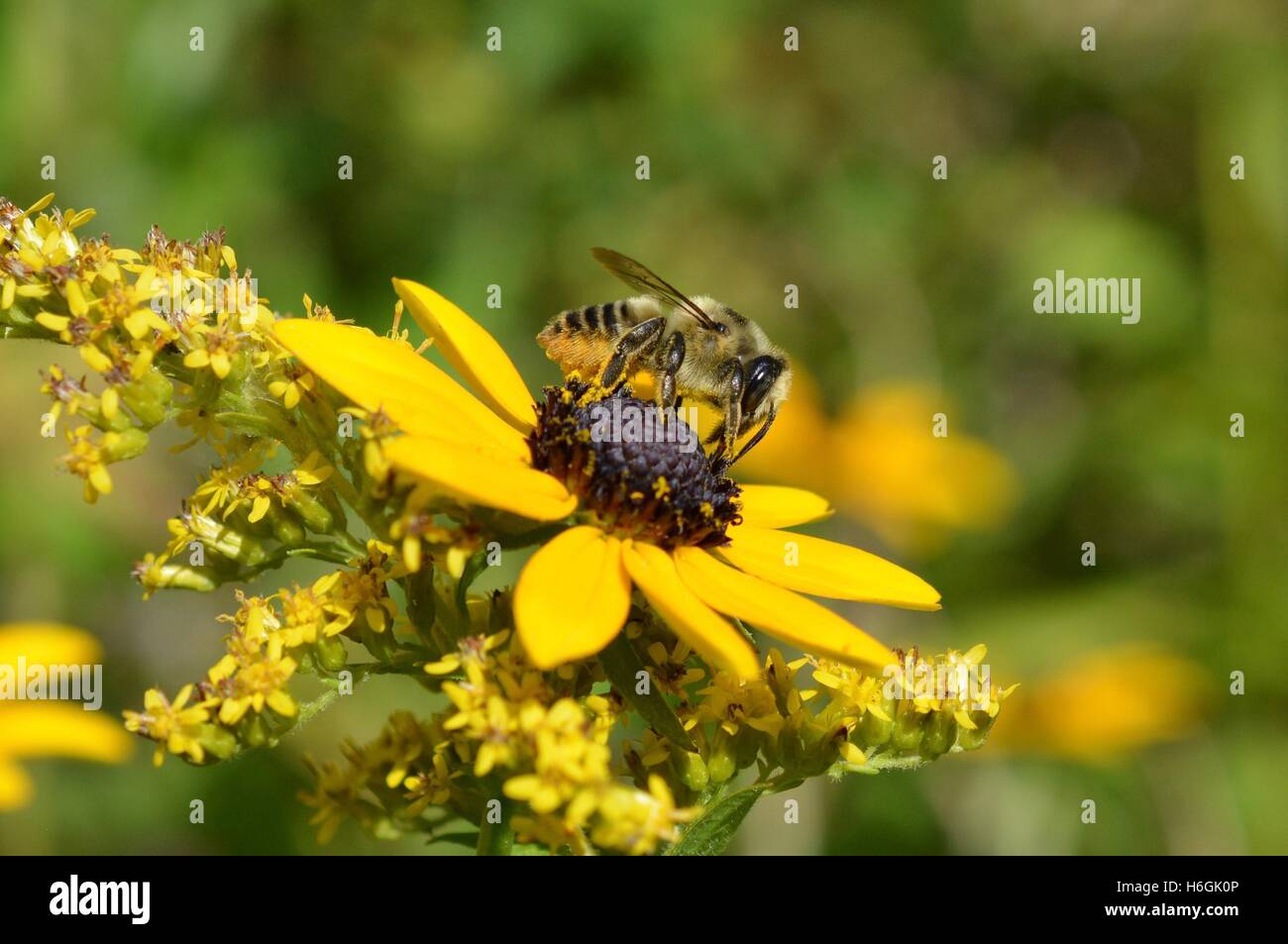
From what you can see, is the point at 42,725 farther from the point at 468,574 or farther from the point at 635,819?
the point at 635,819

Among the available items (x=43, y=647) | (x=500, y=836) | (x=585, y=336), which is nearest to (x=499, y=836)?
(x=500, y=836)

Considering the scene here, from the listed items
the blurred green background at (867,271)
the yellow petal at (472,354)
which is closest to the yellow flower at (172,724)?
the yellow petal at (472,354)

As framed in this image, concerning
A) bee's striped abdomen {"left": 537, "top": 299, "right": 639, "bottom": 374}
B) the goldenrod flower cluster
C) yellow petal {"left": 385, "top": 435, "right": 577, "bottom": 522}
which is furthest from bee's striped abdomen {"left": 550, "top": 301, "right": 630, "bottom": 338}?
yellow petal {"left": 385, "top": 435, "right": 577, "bottom": 522}

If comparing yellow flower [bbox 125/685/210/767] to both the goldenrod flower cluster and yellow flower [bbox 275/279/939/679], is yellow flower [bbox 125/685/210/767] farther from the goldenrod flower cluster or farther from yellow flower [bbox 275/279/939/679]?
yellow flower [bbox 275/279/939/679]

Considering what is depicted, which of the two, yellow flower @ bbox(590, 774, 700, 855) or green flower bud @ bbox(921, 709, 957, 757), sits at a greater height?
green flower bud @ bbox(921, 709, 957, 757)

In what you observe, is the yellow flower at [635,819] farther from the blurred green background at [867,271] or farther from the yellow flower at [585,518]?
the blurred green background at [867,271]

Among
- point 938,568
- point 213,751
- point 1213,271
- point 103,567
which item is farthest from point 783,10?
point 213,751
